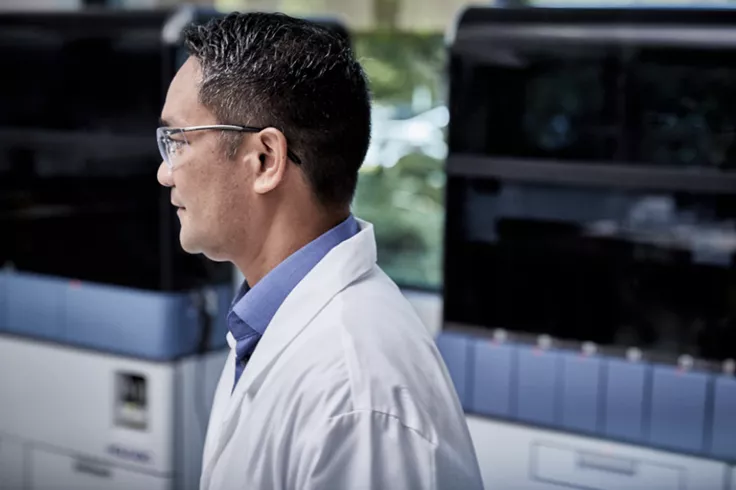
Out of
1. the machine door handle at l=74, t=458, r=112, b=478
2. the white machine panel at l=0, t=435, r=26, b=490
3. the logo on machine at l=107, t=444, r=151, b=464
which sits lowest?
the white machine panel at l=0, t=435, r=26, b=490

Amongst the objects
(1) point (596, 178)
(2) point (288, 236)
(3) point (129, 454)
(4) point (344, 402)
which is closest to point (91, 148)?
(3) point (129, 454)

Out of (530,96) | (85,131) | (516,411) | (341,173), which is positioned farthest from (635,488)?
(85,131)

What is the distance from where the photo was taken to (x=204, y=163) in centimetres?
113

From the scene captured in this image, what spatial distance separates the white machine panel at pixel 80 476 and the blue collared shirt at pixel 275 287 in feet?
5.29

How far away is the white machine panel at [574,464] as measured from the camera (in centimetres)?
200

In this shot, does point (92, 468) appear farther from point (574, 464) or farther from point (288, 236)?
point (288, 236)

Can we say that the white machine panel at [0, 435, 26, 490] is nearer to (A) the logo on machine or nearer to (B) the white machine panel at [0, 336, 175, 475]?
(B) the white machine panel at [0, 336, 175, 475]

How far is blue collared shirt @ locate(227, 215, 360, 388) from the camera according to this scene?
1.11m

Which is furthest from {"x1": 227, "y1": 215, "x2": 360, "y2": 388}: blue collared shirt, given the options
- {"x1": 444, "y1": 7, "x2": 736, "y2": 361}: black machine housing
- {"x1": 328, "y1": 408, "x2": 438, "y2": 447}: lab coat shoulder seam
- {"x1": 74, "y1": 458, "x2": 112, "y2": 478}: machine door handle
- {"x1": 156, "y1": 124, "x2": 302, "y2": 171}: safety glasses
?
{"x1": 74, "y1": 458, "x2": 112, "y2": 478}: machine door handle

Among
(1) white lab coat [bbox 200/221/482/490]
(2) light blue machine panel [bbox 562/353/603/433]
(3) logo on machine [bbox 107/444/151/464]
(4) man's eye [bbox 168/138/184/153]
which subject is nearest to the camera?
(1) white lab coat [bbox 200/221/482/490]

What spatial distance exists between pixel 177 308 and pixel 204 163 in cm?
152

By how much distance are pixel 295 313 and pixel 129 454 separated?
1779 millimetres

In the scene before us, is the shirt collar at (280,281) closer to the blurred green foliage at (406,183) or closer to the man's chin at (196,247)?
the man's chin at (196,247)

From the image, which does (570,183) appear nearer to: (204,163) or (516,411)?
(516,411)
